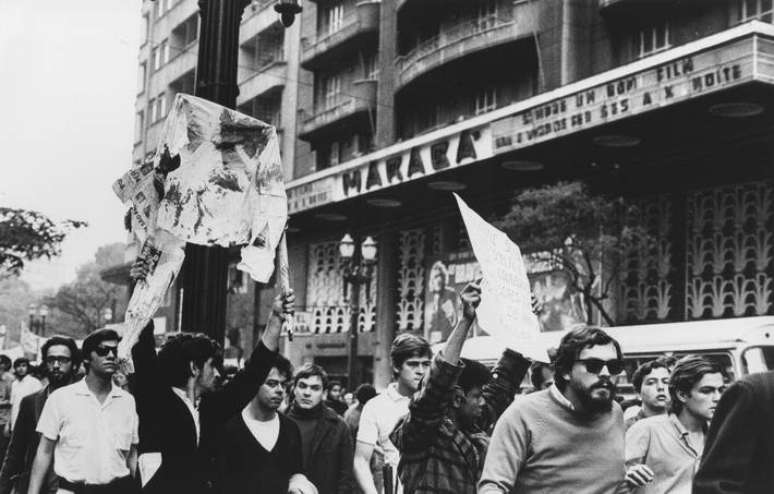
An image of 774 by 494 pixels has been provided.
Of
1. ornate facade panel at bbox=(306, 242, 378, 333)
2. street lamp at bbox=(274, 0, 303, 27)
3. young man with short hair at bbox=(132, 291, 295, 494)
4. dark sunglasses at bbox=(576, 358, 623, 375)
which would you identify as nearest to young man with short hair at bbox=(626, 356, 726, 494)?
dark sunglasses at bbox=(576, 358, 623, 375)

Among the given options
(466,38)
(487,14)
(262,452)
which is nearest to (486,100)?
(487,14)

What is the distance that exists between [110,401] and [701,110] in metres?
15.9

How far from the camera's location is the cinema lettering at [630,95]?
18453 millimetres

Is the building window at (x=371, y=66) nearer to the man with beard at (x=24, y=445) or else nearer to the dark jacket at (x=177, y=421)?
the man with beard at (x=24, y=445)

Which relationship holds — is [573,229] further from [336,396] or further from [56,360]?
[56,360]

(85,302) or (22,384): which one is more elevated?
(85,302)

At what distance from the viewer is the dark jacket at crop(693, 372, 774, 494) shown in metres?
2.90

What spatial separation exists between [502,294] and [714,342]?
29.3 feet

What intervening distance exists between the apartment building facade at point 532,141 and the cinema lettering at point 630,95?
3cm

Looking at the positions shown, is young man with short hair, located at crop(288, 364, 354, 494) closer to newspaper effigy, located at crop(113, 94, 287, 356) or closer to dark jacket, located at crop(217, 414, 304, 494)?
dark jacket, located at crop(217, 414, 304, 494)

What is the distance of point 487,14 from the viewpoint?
29.2 metres

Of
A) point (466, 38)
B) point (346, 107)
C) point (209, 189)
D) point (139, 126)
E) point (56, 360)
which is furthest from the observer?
point (139, 126)

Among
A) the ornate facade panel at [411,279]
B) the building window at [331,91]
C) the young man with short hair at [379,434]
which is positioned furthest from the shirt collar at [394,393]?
the building window at [331,91]

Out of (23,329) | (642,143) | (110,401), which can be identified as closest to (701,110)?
(642,143)
